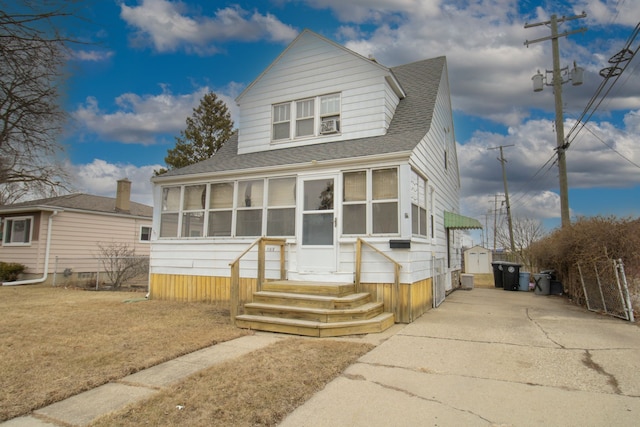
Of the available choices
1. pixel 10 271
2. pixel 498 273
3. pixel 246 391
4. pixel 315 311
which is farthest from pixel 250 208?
pixel 10 271

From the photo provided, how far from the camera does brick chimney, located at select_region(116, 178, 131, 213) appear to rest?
19891 mm

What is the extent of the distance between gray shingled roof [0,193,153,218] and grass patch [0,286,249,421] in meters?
9.14

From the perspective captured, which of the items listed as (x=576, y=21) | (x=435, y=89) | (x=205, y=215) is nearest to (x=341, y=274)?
(x=205, y=215)

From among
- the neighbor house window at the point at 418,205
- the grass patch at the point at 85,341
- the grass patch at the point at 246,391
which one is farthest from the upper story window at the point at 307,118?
the grass patch at the point at 246,391

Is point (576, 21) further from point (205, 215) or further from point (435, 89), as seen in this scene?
point (205, 215)

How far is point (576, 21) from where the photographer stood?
14844 millimetres

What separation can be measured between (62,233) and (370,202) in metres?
15.8

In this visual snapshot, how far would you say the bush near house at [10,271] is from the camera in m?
15.8

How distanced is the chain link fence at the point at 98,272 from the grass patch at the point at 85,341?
19.3ft

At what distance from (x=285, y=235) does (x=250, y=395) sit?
213 inches

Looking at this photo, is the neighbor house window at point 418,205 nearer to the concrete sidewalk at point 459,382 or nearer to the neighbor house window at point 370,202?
the neighbor house window at point 370,202

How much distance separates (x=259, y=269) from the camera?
809cm

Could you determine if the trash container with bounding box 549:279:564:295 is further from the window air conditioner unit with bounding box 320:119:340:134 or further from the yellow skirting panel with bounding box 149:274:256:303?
the yellow skirting panel with bounding box 149:274:256:303

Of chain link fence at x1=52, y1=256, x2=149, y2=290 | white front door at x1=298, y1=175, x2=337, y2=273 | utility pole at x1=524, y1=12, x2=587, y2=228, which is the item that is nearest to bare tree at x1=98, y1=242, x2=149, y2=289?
chain link fence at x1=52, y1=256, x2=149, y2=290
